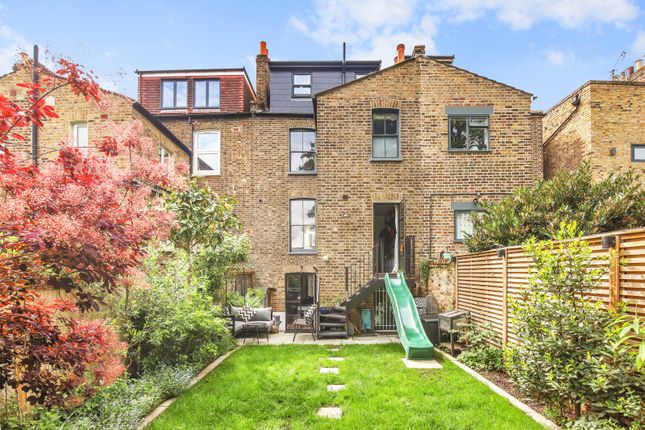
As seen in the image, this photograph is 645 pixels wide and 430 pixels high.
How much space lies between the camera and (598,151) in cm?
1277

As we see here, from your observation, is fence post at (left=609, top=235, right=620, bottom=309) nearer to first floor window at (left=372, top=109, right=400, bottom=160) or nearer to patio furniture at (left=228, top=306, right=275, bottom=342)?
patio furniture at (left=228, top=306, right=275, bottom=342)

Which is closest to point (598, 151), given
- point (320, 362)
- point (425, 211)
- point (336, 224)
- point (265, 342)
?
point (425, 211)

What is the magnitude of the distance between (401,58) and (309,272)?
10043mm

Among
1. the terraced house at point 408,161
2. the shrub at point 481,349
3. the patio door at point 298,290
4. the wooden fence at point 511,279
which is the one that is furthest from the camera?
the patio door at point 298,290

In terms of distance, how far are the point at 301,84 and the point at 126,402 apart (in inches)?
613

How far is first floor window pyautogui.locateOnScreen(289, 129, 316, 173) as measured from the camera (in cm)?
1590

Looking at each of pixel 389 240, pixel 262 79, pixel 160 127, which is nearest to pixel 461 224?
pixel 389 240

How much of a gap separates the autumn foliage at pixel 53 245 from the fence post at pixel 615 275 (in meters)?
5.28

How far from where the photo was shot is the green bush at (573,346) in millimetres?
3555

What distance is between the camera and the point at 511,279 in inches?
266

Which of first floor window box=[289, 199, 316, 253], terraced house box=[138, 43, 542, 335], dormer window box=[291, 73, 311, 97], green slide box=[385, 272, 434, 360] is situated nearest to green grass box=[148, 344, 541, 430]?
green slide box=[385, 272, 434, 360]

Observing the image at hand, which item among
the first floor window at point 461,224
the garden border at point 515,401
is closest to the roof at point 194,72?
the first floor window at point 461,224

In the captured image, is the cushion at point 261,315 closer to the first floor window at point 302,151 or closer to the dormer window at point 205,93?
the first floor window at point 302,151

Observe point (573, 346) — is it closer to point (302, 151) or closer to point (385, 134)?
point (385, 134)
